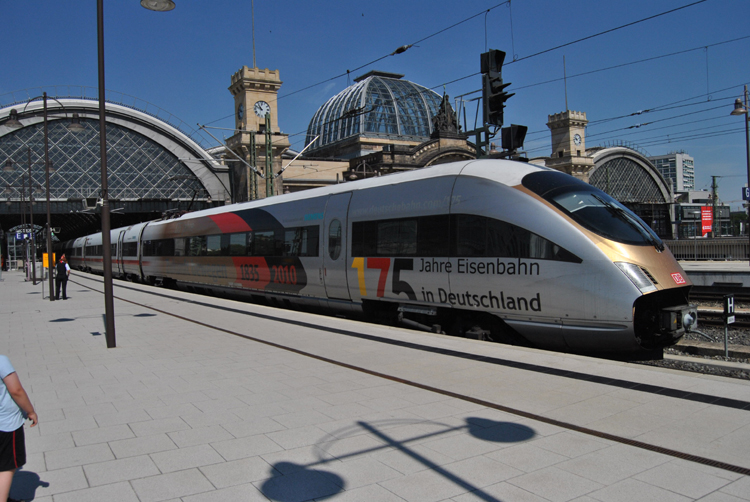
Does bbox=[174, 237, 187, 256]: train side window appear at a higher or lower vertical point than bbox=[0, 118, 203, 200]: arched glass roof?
lower

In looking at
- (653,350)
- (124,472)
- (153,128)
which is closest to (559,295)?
(653,350)

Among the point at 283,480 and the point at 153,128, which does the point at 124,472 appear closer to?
the point at 283,480

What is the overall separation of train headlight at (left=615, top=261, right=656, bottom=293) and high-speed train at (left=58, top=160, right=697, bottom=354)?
2 centimetres

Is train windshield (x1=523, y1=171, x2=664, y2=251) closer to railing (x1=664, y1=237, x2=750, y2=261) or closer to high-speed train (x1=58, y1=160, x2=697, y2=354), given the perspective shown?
high-speed train (x1=58, y1=160, x2=697, y2=354)

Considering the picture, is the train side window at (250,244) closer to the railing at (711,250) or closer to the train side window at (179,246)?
the train side window at (179,246)

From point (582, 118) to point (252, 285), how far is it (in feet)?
262

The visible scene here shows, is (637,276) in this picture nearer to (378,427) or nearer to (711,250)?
(378,427)

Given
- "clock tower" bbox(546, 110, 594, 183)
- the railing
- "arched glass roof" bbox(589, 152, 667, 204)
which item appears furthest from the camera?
"arched glass roof" bbox(589, 152, 667, 204)

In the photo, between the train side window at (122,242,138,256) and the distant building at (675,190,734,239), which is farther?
the distant building at (675,190,734,239)

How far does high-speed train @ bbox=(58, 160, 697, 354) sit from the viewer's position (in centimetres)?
816

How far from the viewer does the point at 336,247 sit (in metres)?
13.4

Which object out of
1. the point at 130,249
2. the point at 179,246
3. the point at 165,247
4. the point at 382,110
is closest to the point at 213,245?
the point at 179,246

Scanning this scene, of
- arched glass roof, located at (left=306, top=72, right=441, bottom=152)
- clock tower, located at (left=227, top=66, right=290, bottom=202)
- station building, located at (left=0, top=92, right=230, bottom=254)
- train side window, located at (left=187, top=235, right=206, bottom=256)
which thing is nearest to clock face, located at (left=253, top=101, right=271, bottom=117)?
clock tower, located at (left=227, top=66, right=290, bottom=202)

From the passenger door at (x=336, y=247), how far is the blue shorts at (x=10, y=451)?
31.0 feet
